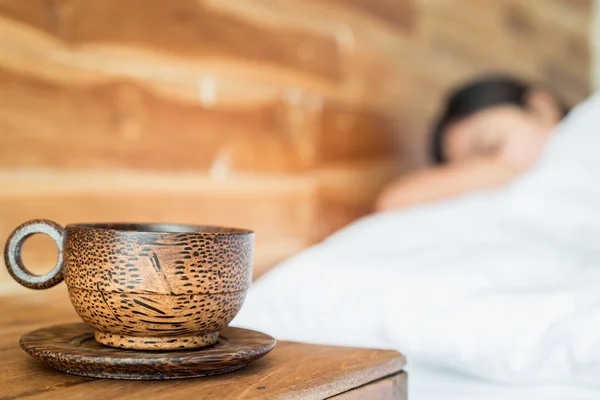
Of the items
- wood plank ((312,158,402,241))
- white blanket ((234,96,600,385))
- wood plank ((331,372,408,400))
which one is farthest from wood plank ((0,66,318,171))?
wood plank ((331,372,408,400))

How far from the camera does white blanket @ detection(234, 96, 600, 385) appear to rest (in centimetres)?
62

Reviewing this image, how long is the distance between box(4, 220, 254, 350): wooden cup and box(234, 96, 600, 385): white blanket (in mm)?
243

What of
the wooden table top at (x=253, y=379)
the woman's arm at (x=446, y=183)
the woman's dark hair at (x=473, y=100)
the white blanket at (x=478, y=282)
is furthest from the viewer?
the woman's dark hair at (x=473, y=100)

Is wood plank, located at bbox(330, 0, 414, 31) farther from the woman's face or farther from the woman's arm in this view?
the woman's arm

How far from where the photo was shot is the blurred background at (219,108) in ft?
2.82

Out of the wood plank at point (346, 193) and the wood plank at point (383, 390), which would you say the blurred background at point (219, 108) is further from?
the wood plank at point (383, 390)

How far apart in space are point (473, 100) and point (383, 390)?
1.09 metres

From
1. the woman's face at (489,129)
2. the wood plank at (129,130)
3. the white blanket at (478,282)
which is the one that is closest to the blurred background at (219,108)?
the wood plank at (129,130)

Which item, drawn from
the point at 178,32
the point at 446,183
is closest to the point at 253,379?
the point at 178,32

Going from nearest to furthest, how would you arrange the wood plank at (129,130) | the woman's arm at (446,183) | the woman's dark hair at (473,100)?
→ the wood plank at (129,130) → the woman's arm at (446,183) → the woman's dark hair at (473,100)

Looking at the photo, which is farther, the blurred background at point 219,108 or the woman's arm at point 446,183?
the woman's arm at point 446,183

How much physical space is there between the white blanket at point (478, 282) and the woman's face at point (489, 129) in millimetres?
441

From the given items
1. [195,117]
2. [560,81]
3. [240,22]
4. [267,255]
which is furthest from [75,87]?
[560,81]

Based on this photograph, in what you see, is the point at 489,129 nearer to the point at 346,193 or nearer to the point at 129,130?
the point at 346,193
